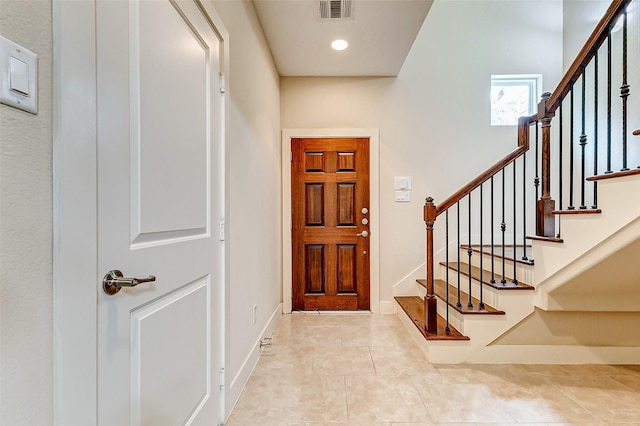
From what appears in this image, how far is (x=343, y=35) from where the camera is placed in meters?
2.62

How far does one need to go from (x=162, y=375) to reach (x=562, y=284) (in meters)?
2.26

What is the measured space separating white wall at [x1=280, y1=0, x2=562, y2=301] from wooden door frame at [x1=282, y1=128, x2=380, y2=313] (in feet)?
0.25

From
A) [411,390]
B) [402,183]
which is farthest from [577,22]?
[411,390]

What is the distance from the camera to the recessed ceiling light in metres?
2.71

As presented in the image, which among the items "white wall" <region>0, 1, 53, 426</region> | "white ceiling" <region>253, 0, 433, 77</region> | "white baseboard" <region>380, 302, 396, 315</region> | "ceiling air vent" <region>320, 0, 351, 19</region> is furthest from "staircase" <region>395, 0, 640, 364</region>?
"white wall" <region>0, 1, 53, 426</region>

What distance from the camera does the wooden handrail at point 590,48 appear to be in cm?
152

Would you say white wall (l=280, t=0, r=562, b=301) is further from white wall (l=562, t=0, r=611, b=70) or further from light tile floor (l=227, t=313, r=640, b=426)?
light tile floor (l=227, t=313, r=640, b=426)

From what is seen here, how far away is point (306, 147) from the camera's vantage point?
3434 millimetres

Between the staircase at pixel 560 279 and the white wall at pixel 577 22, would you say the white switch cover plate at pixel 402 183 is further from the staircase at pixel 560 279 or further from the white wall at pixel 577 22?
the white wall at pixel 577 22

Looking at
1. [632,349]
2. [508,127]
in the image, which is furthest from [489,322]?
[508,127]

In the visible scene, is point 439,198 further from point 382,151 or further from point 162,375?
point 162,375

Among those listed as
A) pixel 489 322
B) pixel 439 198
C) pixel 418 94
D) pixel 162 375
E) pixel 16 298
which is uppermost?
pixel 418 94

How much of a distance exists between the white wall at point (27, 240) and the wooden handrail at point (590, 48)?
2.28m

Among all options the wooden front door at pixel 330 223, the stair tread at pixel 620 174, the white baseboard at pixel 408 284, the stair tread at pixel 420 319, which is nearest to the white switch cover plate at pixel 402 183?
the wooden front door at pixel 330 223
